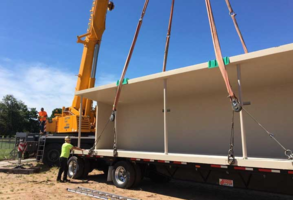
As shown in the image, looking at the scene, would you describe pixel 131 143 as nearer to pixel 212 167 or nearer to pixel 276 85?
pixel 212 167

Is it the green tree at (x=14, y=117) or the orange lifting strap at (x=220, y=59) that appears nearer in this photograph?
the orange lifting strap at (x=220, y=59)

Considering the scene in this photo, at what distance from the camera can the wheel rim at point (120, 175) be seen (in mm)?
6545

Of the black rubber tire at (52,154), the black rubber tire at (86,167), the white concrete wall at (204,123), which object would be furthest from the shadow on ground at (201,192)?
the black rubber tire at (52,154)

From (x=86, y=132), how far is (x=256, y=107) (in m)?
7.34

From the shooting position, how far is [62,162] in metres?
7.47

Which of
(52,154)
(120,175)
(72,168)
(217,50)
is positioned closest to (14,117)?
(52,154)

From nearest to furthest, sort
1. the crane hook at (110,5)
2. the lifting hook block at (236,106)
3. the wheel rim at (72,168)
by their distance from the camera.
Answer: the lifting hook block at (236,106), the wheel rim at (72,168), the crane hook at (110,5)

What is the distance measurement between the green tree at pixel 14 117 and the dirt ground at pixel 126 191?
5639 cm

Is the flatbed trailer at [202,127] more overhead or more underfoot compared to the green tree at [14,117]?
more underfoot

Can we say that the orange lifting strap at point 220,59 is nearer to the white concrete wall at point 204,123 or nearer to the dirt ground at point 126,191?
the white concrete wall at point 204,123

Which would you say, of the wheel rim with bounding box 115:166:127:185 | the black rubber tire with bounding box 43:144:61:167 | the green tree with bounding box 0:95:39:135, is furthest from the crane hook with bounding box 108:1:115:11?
the green tree with bounding box 0:95:39:135

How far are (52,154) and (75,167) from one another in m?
3.23

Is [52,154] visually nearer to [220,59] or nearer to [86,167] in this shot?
[86,167]

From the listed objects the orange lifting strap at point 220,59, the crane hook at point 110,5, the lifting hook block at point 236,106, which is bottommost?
the lifting hook block at point 236,106
